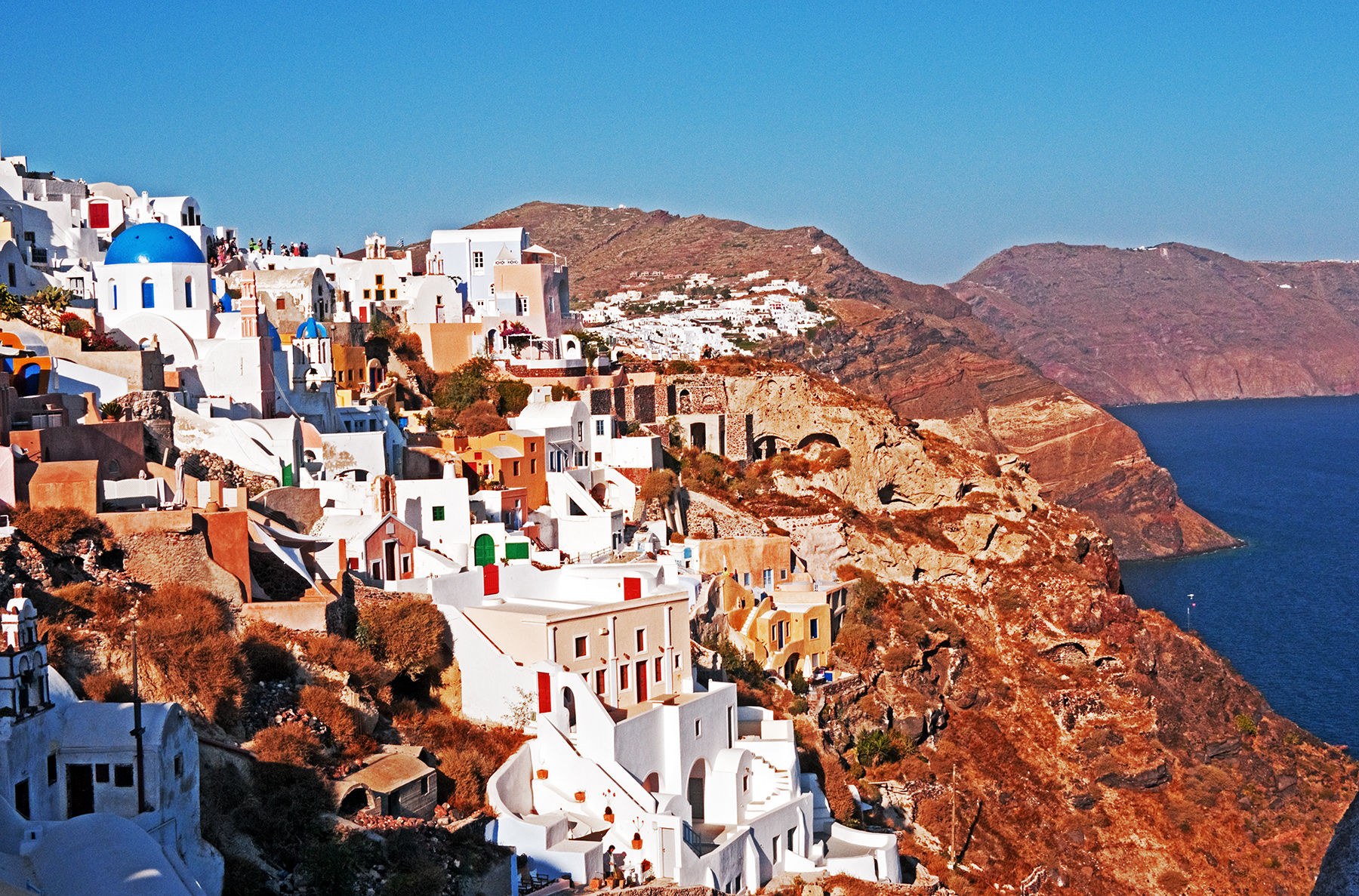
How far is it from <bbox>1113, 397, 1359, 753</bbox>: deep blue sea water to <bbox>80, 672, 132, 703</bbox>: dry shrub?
163 feet

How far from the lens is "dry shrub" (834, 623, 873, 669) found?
128ft

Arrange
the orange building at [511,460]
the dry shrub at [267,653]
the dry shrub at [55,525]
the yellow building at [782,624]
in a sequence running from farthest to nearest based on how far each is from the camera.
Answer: the yellow building at [782,624] < the orange building at [511,460] < the dry shrub at [267,653] < the dry shrub at [55,525]

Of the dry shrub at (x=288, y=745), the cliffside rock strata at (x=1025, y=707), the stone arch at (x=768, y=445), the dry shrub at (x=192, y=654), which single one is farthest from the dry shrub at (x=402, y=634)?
the stone arch at (x=768, y=445)

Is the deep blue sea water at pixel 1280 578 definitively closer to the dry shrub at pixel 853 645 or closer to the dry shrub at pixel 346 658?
the dry shrub at pixel 853 645

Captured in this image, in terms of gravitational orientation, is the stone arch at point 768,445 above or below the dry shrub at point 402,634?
above

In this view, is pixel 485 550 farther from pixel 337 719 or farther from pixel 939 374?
pixel 939 374

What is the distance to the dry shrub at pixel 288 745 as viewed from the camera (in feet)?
60.8

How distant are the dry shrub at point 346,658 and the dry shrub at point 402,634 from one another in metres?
0.83

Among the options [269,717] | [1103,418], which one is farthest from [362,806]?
[1103,418]

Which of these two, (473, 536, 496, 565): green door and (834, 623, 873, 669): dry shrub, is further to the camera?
(834, 623, 873, 669): dry shrub

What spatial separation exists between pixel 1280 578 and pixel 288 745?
285ft

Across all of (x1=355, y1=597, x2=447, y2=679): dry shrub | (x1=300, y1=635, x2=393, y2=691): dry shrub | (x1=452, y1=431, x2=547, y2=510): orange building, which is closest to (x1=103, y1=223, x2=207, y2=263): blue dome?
(x1=452, y1=431, x2=547, y2=510): orange building

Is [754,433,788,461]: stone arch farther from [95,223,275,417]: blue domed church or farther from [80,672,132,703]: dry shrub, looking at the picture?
[80,672,132,703]: dry shrub

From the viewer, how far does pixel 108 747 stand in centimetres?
1390
